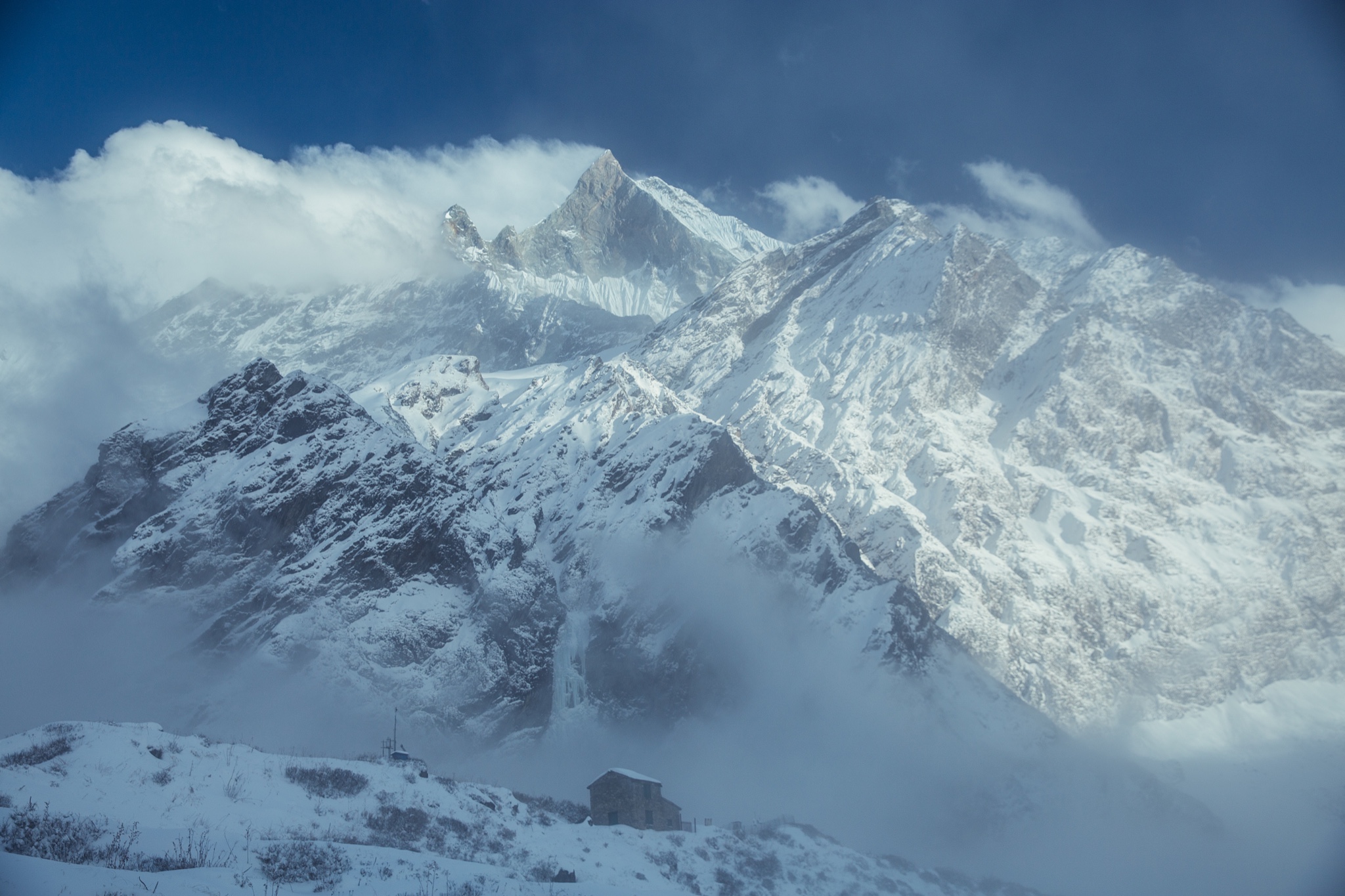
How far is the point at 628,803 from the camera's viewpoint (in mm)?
57250

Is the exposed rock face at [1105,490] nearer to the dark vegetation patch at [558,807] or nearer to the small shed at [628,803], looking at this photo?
the small shed at [628,803]

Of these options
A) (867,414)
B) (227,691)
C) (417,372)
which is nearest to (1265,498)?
(867,414)

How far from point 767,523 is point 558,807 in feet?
284

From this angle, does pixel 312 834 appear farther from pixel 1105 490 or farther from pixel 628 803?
pixel 1105 490

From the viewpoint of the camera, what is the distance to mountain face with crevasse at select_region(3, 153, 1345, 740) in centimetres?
10269

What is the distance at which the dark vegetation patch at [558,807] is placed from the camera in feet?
172

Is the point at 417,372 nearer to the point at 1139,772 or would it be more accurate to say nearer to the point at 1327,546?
the point at 1139,772

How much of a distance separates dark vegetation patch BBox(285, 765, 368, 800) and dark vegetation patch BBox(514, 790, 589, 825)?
10828mm

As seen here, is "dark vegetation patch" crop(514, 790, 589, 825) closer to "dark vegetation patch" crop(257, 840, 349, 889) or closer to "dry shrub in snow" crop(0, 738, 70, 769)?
"dry shrub in snow" crop(0, 738, 70, 769)

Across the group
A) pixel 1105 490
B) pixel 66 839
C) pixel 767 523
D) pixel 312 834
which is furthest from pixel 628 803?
pixel 1105 490

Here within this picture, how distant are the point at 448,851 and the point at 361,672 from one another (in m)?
59.4

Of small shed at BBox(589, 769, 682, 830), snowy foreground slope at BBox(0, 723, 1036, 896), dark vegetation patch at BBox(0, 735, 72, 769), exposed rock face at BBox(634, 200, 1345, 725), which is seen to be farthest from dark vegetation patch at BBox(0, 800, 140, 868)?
exposed rock face at BBox(634, 200, 1345, 725)

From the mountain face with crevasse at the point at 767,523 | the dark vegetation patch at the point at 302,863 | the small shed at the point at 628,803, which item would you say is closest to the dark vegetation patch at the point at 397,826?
the dark vegetation patch at the point at 302,863

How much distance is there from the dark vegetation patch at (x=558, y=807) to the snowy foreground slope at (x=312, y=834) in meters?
0.40
